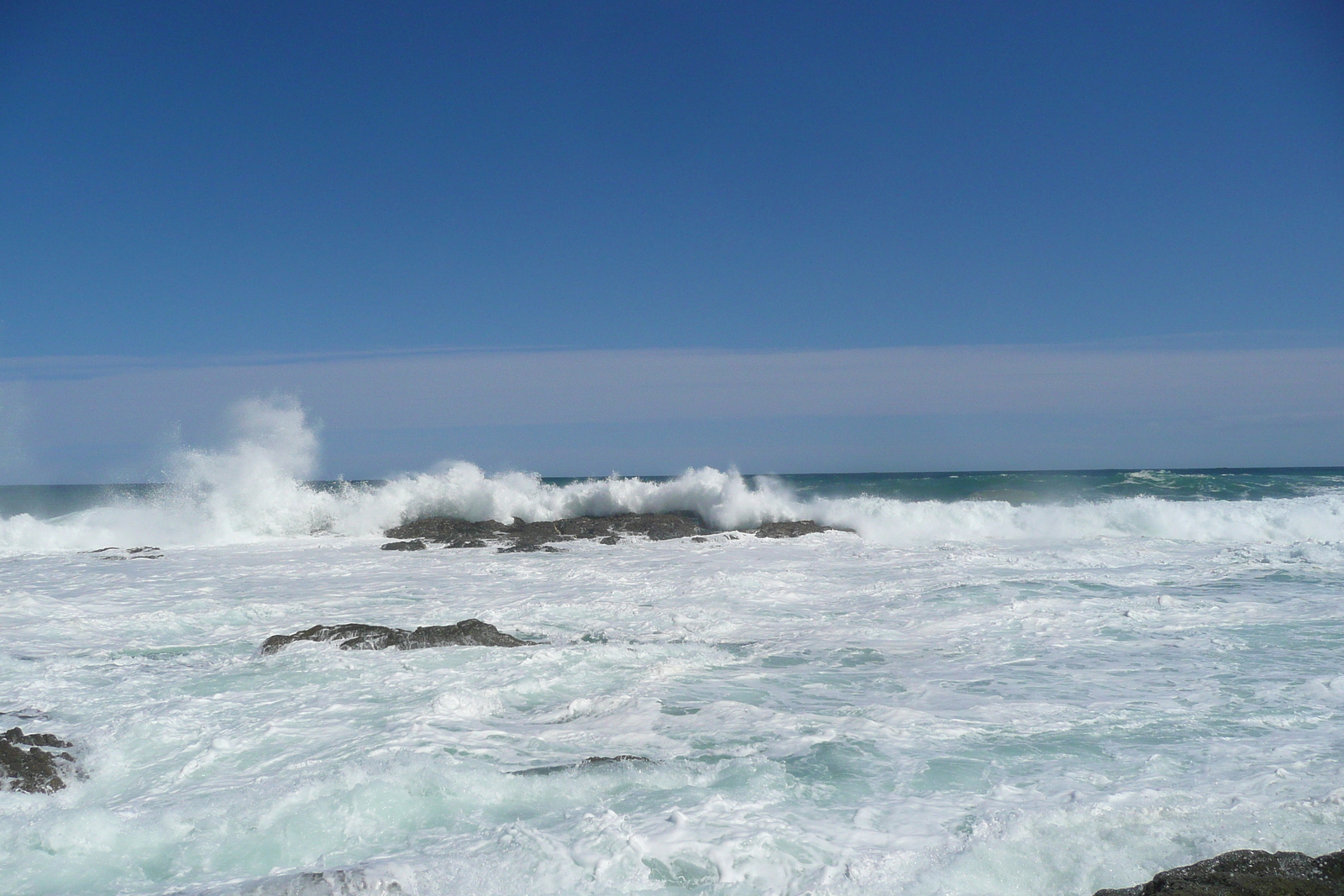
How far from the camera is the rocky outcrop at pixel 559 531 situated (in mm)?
19609

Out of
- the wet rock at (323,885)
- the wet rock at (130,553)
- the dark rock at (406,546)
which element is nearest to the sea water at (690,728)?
the wet rock at (323,885)

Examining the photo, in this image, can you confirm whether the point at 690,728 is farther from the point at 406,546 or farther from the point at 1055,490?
the point at 1055,490

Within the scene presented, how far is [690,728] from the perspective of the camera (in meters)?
5.82

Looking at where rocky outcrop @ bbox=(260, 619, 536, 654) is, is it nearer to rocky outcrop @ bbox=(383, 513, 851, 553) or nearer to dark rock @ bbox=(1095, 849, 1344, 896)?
dark rock @ bbox=(1095, 849, 1344, 896)

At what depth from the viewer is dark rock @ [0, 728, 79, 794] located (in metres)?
4.73

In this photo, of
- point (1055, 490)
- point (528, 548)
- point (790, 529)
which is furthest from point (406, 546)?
point (1055, 490)

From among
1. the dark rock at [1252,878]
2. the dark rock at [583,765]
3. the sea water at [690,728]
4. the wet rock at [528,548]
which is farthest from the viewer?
the wet rock at [528,548]

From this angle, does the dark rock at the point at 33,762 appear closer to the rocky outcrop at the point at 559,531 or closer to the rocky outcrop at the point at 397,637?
the rocky outcrop at the point at 397,637

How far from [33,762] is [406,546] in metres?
14.1

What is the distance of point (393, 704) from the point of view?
21.1 feet

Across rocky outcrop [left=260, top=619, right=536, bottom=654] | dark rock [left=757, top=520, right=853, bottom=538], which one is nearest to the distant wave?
dark rock [left=757, top=520, right=853, bottom=538]

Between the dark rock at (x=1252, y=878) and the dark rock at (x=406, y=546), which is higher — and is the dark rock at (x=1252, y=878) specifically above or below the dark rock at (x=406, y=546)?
above

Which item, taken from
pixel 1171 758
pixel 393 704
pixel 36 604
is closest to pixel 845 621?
pixel 1171 758

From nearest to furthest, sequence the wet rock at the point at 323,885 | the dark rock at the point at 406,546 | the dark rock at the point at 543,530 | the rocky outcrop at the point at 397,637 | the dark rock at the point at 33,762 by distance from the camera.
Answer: the wet rock at the point at 323,885, the dark rock at the point at 33,762, the rocky outcrop at the point at 397,637, the dark rock at the point at 406,546, the dark rock at the point at 543,530
